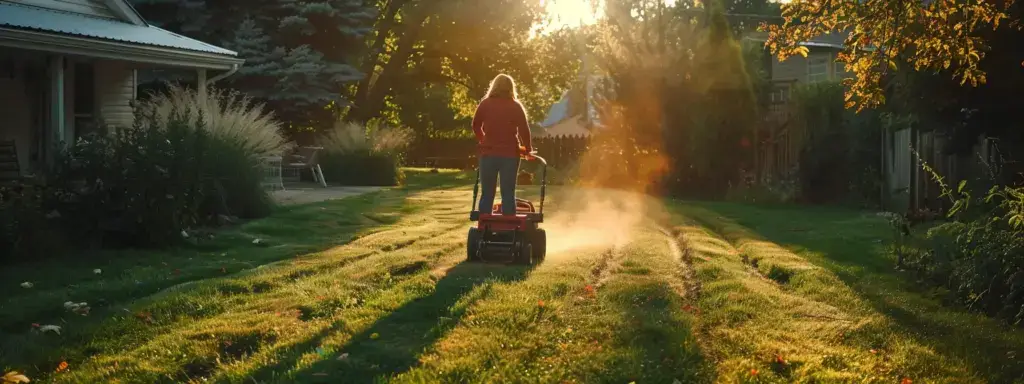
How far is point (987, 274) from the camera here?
24.4 feet

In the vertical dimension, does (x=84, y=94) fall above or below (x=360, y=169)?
above

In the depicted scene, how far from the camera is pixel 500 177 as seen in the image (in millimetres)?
9578

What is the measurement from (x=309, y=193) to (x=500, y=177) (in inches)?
473

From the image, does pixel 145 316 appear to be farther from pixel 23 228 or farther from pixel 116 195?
pixel 116 195

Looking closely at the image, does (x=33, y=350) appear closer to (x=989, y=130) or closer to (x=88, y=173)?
(x=88, y=173)

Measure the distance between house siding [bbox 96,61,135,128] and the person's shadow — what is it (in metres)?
13.7

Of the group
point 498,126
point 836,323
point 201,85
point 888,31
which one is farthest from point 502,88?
point 201,85

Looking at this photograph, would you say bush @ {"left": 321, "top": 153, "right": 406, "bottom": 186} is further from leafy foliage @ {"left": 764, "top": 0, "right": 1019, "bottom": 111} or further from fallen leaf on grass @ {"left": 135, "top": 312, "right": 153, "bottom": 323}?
fallen leaf on grass @ {"left": 135, "top": 312, "right": 153, "bottom": 323}

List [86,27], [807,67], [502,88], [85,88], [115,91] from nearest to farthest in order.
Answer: [502,88], [86,27], [85,88], [115,91], [807,67]

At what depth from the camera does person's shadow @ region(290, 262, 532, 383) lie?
201 inches

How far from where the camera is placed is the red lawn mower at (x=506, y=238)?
939cm

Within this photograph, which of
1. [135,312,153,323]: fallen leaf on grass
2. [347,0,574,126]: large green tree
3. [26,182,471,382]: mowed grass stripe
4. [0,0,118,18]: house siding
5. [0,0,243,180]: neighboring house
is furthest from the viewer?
[347,0,574,126]: large green tree

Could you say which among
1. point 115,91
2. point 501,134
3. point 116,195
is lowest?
point 116,195

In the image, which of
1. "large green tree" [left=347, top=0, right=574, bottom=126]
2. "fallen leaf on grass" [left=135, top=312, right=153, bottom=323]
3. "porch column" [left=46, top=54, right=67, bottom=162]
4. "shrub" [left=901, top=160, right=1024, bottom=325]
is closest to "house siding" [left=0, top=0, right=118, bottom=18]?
"porch column" [left=46, top=54, right=67, bottom=162]
